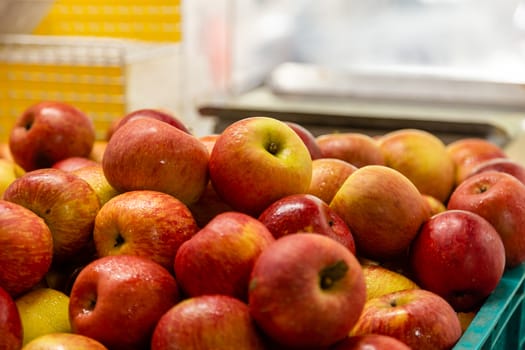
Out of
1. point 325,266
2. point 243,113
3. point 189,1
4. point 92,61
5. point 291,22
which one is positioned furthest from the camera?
point 291,22

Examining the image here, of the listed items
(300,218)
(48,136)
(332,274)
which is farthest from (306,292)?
(48,136)

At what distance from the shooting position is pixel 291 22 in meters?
3.18

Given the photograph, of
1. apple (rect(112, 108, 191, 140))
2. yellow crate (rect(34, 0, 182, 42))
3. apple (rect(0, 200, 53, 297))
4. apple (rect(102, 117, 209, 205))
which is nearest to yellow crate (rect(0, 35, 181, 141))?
yellow crate (rect(34, 0, 182, 42))

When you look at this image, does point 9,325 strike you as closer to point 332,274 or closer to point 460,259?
point 332,274

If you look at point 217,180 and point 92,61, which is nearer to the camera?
point 217,180

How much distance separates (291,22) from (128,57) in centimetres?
124

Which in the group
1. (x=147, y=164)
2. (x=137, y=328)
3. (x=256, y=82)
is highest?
(x=147, y=164)

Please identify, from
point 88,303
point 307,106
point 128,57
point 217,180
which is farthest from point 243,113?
point 88,303

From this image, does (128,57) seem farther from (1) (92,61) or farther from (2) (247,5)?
(2) (247,5)

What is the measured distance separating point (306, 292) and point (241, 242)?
4.5 inches

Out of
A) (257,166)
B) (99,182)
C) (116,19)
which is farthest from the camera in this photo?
(116,19)

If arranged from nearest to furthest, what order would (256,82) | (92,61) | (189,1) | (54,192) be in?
1. (54,192)
2. (92,61)
3. (189,1)
4. (256,82)

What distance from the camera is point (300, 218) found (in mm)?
839

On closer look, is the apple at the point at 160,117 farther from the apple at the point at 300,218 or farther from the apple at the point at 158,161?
the apple at the point at 300,218
